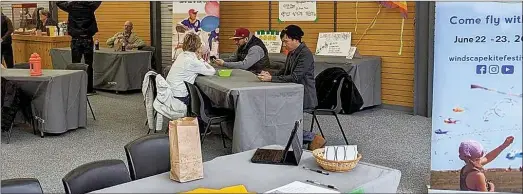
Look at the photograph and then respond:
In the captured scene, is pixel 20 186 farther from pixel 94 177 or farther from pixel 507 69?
pixel 507 69

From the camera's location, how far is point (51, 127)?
6410mm

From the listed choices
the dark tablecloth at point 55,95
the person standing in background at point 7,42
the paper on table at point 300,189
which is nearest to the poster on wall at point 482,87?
the paper on table at point 300,189

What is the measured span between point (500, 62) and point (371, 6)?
5.15 m

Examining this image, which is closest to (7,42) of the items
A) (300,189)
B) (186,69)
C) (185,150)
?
(186,69)

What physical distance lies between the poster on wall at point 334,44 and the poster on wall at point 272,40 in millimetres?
655

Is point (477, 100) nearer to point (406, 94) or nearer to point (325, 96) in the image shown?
point (325, 96)

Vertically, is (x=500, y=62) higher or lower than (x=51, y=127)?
higher

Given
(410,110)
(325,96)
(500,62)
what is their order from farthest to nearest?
(410,110) < (325,96) < (500,62)

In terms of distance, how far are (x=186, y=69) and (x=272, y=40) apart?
11.2 feet

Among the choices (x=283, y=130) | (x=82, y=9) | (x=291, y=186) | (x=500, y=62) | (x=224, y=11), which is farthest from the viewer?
(x=224, y=11)

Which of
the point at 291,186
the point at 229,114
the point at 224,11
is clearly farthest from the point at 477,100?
the point at 224,11

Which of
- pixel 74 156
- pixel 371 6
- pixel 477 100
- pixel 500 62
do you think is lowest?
pixel 74 156

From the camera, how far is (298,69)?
18.0ft

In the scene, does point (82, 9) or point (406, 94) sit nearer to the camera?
point (406, 94)
